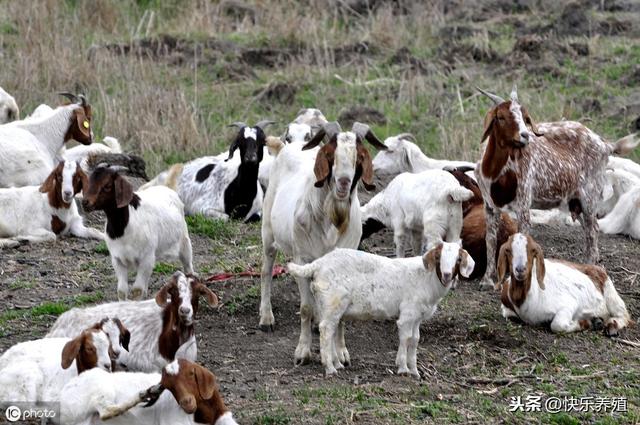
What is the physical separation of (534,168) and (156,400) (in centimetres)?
524

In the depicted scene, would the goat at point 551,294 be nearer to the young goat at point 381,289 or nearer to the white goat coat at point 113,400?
the young goat at point 381,289

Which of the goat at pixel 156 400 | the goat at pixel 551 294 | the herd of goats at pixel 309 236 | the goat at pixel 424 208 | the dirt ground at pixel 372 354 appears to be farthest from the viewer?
the goat at pixel 424 208

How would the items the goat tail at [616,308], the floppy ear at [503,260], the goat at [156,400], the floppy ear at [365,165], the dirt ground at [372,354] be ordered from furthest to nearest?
the goat tail at [616,308] < the floppy ear at [503,260] < the floppy ear at [365,165] < the dirt ground at [372,354] < the goat at [156,400]

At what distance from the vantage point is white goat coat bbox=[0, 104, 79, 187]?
44.5ft

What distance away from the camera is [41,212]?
492 inches

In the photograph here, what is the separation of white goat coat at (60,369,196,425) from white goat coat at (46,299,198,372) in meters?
0.92

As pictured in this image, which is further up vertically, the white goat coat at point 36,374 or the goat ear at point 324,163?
the goat ear at point 324,163

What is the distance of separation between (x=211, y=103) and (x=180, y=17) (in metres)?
4.15

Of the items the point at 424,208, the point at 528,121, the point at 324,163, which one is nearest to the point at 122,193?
the point at 324,163

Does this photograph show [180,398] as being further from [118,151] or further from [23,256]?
[118,151]

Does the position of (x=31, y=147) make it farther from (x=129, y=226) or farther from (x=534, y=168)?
(x=534, y=168)

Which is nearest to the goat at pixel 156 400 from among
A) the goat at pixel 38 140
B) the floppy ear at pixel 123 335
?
the floppy ear at pixel 123 335

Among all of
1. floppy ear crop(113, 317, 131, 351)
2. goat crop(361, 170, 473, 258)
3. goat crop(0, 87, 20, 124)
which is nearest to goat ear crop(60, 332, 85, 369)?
floppy ear crop(113, 317, 131, 351)

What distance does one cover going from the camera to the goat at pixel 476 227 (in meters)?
11.6
